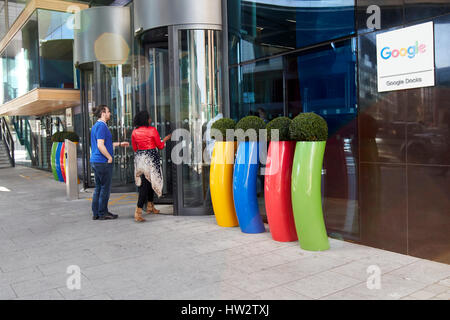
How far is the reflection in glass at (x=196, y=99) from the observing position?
23.2ft

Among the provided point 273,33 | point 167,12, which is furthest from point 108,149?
point 273,33

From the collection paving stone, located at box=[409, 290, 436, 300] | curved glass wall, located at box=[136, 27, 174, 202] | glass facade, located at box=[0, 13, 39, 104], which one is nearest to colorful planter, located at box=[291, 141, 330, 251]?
paving stone, located at box=[409, 290, 436, 300]

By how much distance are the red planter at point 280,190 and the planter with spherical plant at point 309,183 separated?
0.32 meters

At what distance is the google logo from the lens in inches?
169

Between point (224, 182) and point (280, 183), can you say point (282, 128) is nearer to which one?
point (280, 183)

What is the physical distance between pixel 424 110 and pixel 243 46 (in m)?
3.44

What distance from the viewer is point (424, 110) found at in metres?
4.28

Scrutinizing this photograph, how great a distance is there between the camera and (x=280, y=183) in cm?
507

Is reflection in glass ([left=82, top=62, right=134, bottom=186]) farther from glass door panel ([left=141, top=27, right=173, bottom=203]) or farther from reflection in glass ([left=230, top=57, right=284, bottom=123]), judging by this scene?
reflection in glass ([left=230, top=57, right=284, bottom=123])

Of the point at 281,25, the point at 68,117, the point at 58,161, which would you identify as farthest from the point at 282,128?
the point at 68,117

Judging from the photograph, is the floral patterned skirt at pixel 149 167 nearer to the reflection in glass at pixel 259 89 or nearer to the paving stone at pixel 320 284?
the reflection in glass at pixel 259 89

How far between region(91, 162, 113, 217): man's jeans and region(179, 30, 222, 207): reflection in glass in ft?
4.14
